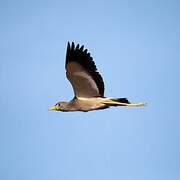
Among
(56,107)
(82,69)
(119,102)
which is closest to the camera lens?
(119,102)

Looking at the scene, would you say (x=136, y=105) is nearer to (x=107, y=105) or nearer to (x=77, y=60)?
(x=107, y=105)

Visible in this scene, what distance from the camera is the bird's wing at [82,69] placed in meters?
13.6

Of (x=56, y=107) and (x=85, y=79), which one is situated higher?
(x=85, y=79)

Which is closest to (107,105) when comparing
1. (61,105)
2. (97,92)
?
(97,92)

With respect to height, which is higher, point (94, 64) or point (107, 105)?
point (94, 64)

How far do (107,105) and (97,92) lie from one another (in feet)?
2.17

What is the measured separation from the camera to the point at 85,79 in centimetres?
1379

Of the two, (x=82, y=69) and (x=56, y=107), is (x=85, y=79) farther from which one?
(x=56, y=107)

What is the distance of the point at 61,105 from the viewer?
565 inches

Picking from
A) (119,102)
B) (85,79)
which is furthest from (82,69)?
(119,102)

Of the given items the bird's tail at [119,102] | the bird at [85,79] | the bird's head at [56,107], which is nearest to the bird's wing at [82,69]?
the bird at [85,79]

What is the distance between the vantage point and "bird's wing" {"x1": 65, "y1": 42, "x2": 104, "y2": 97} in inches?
535

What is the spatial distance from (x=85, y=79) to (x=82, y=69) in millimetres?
365

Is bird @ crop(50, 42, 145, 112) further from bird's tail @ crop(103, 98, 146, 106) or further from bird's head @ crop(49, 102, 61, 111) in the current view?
bird's head @ crop(49, 102, 61, 111)
